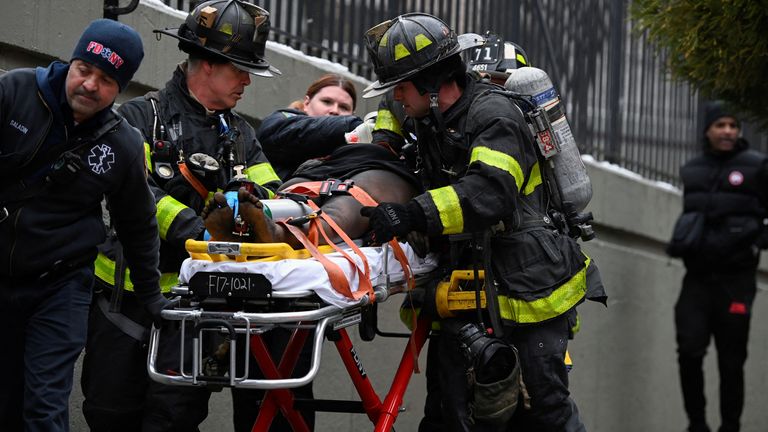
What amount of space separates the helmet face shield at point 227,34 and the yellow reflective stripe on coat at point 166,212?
1.95ft

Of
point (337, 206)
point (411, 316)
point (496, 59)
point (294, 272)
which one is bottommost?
point (411, 316)

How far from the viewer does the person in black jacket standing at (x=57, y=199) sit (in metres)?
4.12

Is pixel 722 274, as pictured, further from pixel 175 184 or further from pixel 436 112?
pixel 175 184

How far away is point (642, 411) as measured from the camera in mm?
9516

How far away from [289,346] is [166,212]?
685 millimetres

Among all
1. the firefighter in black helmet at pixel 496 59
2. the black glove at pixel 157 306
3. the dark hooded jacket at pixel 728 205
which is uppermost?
the firefighter in black helmet at pixel 496 59

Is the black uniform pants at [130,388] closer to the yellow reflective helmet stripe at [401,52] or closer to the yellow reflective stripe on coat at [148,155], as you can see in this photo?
the yellow reflective stripe on coat at [148,155]

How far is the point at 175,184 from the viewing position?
4863 millimetres

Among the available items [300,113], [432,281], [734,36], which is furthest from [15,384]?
[734,36]

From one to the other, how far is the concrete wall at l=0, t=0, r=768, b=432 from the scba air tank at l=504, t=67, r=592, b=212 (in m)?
1.90

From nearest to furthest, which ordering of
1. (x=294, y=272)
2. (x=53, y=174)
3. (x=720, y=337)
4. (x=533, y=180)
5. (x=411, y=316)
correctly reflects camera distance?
(x=294, y=272) → (x=53, y=174) → (x=533, y=180) → (x=411, y=316) → (x=720, y=337)


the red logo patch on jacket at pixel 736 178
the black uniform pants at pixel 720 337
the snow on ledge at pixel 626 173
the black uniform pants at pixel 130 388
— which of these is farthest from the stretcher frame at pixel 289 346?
the red logo patch on jacket at pixel 736 178

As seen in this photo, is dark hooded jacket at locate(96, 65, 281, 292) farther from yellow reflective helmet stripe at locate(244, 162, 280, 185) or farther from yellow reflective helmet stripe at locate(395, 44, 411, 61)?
yellow reflective helmet stripe at locate(395, 44, 411, 61)

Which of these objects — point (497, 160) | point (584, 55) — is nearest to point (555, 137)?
point (497, 160)
